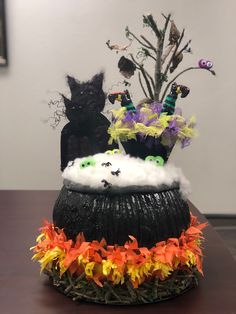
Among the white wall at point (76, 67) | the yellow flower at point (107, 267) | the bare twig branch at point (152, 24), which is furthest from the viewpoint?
the white wall at point (76, 67)

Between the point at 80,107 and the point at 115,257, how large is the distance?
542mm

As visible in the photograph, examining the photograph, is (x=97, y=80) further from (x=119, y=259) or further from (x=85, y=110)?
(x=119, y=259)

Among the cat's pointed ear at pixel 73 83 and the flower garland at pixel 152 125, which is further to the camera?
the cat's pointed ear at pixel 73 83

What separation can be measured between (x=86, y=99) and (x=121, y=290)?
22.7 inches

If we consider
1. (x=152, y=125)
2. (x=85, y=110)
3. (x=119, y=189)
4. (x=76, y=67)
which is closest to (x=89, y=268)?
(x=119, y=189)

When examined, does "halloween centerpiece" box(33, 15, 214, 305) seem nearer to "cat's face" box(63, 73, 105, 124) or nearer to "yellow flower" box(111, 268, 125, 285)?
"yellow flower" box(111, 268, 125, 285)

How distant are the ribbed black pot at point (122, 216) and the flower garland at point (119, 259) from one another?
0.04 ft

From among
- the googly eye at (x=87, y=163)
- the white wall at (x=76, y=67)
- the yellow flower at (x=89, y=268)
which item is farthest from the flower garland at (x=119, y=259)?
the white wall at (x=76, y=67)

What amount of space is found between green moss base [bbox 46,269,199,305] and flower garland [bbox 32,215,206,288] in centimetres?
1

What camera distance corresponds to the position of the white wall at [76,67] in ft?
7.02

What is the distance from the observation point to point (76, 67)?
219 centimetres

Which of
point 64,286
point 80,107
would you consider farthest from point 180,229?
point 80,107

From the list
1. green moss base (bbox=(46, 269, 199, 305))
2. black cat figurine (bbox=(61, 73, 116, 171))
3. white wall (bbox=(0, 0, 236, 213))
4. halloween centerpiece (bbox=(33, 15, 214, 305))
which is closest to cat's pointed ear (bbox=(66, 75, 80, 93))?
black cat figurine (bbox=(61, 73, 116, 171))

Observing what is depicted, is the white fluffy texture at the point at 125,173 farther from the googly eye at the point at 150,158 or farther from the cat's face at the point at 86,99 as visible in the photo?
the cat's face at the point at 86,99
